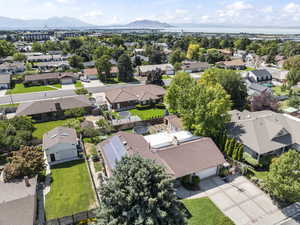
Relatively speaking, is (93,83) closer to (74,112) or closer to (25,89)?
(25,89)

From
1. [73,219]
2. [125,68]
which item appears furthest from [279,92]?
[73,219]

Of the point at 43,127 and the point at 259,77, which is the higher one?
the point at 259,77

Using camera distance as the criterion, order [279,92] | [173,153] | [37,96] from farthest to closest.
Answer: [279,92]
[37,96]
[173,153]

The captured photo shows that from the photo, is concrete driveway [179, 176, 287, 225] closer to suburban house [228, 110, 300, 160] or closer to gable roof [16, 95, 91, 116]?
suburban house [228, 110, 300, 160]

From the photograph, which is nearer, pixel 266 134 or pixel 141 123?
pixel 266 134

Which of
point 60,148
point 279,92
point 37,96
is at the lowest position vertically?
point 60,148

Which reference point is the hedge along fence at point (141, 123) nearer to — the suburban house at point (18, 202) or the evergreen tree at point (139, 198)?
the suburban house at point (18, 202)

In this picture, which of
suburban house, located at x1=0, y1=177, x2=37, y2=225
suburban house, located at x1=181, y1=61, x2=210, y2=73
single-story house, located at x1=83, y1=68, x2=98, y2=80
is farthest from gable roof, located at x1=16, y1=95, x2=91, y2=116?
suburban house, located at x1=181, y1=61, x2=210, y2=73
